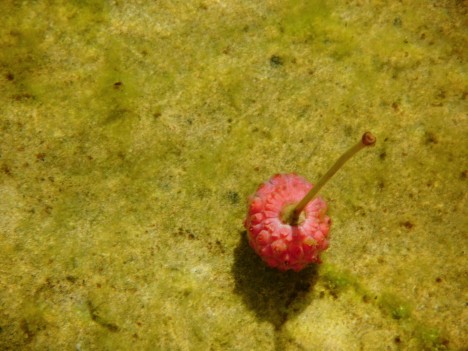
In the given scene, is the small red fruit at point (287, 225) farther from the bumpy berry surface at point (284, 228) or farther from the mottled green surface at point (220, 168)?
the mottled green surface at point (220, 168)

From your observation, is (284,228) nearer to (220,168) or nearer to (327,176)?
(327,176)

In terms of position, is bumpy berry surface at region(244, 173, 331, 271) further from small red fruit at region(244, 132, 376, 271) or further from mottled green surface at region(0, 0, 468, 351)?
mottled green surface at region(0, 0, 468, 351)

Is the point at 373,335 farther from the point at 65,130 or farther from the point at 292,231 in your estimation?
the point at 65,130

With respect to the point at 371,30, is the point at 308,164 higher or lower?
lower

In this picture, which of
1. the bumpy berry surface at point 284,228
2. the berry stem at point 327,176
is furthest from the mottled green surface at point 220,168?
the berry stem at point 327,176

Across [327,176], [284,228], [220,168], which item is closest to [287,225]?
[284,228]

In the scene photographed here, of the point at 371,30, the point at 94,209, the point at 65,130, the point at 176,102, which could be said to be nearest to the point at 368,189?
the point at 371,30

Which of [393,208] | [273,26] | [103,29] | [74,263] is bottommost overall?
[74,263]
